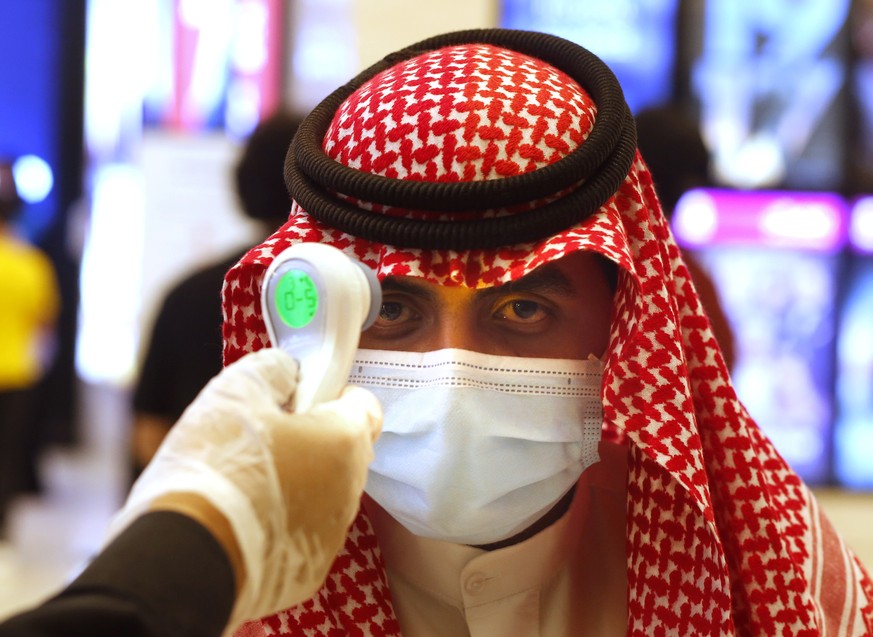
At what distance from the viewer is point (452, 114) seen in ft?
4.40

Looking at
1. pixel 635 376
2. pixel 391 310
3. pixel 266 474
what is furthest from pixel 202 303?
pixel 266 474

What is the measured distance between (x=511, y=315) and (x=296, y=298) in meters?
0.46

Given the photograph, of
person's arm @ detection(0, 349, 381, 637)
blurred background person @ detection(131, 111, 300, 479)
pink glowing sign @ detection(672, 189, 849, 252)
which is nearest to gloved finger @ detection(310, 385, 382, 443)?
person's arm @ detection(0, 349, 381, 637)

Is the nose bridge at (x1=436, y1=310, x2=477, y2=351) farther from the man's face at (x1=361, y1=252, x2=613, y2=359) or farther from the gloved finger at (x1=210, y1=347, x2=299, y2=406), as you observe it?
the gloved finger at (x1=210, y1=347, x2=299, y2=406)

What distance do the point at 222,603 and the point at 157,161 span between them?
14.7 ft

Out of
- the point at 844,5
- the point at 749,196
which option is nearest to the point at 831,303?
the point at 749,196

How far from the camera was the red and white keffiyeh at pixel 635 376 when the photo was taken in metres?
1.32

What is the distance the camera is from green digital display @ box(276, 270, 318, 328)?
3.37 feet

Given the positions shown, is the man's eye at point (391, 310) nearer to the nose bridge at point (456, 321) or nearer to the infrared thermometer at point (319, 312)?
the nose bridge at point (456, 321)

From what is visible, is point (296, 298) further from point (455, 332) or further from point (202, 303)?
point (202, 303)

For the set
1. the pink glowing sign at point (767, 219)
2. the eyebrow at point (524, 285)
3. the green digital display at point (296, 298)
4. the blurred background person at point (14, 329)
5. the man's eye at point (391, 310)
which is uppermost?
the green digital display at point (296, 298)

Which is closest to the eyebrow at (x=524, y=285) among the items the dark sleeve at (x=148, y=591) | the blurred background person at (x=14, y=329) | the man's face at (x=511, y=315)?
the man's face at (x=511, y=315)

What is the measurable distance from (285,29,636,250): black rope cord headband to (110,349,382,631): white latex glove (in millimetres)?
374

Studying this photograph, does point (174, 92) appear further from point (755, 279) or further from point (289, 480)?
point (289, 480)
